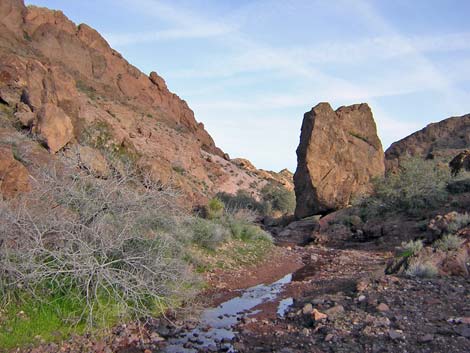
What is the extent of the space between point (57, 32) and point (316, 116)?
102 ft

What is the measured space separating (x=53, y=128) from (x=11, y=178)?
8839 mm

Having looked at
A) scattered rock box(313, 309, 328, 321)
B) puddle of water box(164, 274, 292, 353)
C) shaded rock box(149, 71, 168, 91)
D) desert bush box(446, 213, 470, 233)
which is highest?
shaded rock box(149, 71, 168, 91)

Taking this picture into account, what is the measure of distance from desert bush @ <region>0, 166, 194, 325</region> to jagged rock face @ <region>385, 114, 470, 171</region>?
3546cm

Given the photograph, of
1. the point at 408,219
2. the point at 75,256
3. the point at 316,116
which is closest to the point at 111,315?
the point at 75,256

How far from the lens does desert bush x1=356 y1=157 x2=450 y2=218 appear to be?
23.2 m

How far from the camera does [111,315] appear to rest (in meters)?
7.88

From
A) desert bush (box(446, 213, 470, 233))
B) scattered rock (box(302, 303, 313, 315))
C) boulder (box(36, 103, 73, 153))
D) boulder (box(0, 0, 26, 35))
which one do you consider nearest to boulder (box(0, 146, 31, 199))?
scattered rock (box(302, 303, 313, 315))

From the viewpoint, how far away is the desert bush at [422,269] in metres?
10.1

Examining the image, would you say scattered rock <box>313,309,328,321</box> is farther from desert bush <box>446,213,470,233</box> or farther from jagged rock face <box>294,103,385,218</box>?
jagged rock face <box>294,103,385,218</box>

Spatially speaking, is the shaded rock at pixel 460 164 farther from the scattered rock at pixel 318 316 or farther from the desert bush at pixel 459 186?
the scattered rock at pixel 318 316

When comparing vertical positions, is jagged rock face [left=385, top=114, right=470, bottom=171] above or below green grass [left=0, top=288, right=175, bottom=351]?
above

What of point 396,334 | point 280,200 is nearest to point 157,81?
point 280,200

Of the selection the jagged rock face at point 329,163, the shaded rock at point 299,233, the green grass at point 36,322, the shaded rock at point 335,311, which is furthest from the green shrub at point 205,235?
the jagged rock face at point 329,163

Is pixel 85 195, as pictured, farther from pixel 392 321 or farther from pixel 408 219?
pixel 408 219
